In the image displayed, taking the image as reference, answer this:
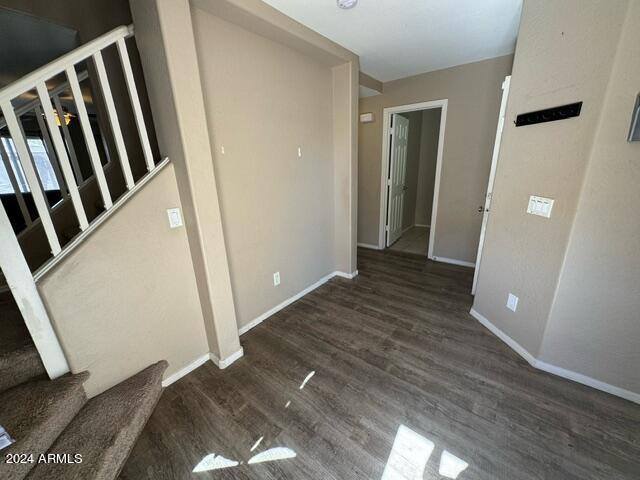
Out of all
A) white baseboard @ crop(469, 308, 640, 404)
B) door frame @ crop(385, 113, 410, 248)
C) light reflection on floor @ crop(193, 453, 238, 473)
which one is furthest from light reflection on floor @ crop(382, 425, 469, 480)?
door frame @ crop(385, 113, 410, 248)

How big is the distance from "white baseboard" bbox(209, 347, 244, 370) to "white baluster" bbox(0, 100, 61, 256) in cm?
120

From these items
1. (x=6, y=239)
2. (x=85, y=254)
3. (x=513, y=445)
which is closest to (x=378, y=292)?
(x=513, y=445)

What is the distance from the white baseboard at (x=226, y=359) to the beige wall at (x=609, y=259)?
225 cm

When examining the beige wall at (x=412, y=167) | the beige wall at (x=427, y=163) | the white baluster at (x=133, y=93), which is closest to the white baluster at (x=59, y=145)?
the white baluster at (x=133, y=93)

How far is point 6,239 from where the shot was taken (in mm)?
1078

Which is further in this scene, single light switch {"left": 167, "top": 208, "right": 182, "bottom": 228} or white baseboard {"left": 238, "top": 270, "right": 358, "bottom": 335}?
white baseboard {"left": 238, "top": 270, "right": 358, "bottom": 335}

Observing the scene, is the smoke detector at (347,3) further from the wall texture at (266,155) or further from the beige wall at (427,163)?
the beige wall at (427,163)

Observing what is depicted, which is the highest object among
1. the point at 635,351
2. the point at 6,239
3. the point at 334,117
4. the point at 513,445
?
the point at 334,117

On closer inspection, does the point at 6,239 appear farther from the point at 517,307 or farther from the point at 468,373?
the point at 517,307

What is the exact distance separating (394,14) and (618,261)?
2.24 m

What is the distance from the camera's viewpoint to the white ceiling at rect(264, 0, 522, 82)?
1805mm

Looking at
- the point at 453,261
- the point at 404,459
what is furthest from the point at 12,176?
the point at 453,261

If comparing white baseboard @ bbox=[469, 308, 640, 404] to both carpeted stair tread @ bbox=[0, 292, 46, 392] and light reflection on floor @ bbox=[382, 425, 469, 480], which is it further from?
carpeted stair tread @ bbox=[0, 292, 46, 392]

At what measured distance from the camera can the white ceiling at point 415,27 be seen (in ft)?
5.92
